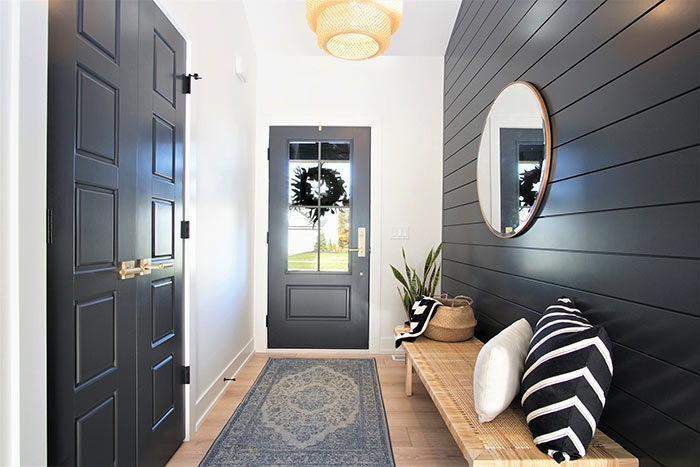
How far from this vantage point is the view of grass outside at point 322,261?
3162 millimetres

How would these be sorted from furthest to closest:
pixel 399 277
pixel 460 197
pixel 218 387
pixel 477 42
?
1. pixel 399 277
2. pixel 460 197
3. pixel 477 42
4. pixel 218 387

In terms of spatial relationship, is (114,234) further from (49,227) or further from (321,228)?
(321,228)

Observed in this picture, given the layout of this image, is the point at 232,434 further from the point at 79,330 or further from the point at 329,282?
the point at 329,282

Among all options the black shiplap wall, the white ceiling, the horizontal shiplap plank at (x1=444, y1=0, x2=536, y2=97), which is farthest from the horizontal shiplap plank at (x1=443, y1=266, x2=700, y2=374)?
the white ceiling

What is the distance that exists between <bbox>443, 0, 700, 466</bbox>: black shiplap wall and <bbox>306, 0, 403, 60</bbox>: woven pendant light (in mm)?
679

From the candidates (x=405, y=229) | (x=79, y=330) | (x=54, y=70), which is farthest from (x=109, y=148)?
(x=405, y=229)

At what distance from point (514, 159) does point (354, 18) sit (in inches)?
41.7

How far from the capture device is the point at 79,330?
1.06 m

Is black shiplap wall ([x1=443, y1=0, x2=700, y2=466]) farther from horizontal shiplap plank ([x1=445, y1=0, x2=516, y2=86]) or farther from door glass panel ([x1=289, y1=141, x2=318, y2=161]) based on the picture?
door glass panel ([x1=289, y1=141, x2=318, y2=161])

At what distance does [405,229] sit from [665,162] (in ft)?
7.29

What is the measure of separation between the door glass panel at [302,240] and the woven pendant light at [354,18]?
5.13ft

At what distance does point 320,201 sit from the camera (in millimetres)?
3148

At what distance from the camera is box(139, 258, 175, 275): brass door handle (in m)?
1.38

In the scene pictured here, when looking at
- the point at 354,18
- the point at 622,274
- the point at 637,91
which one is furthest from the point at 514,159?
the point at 354,18
